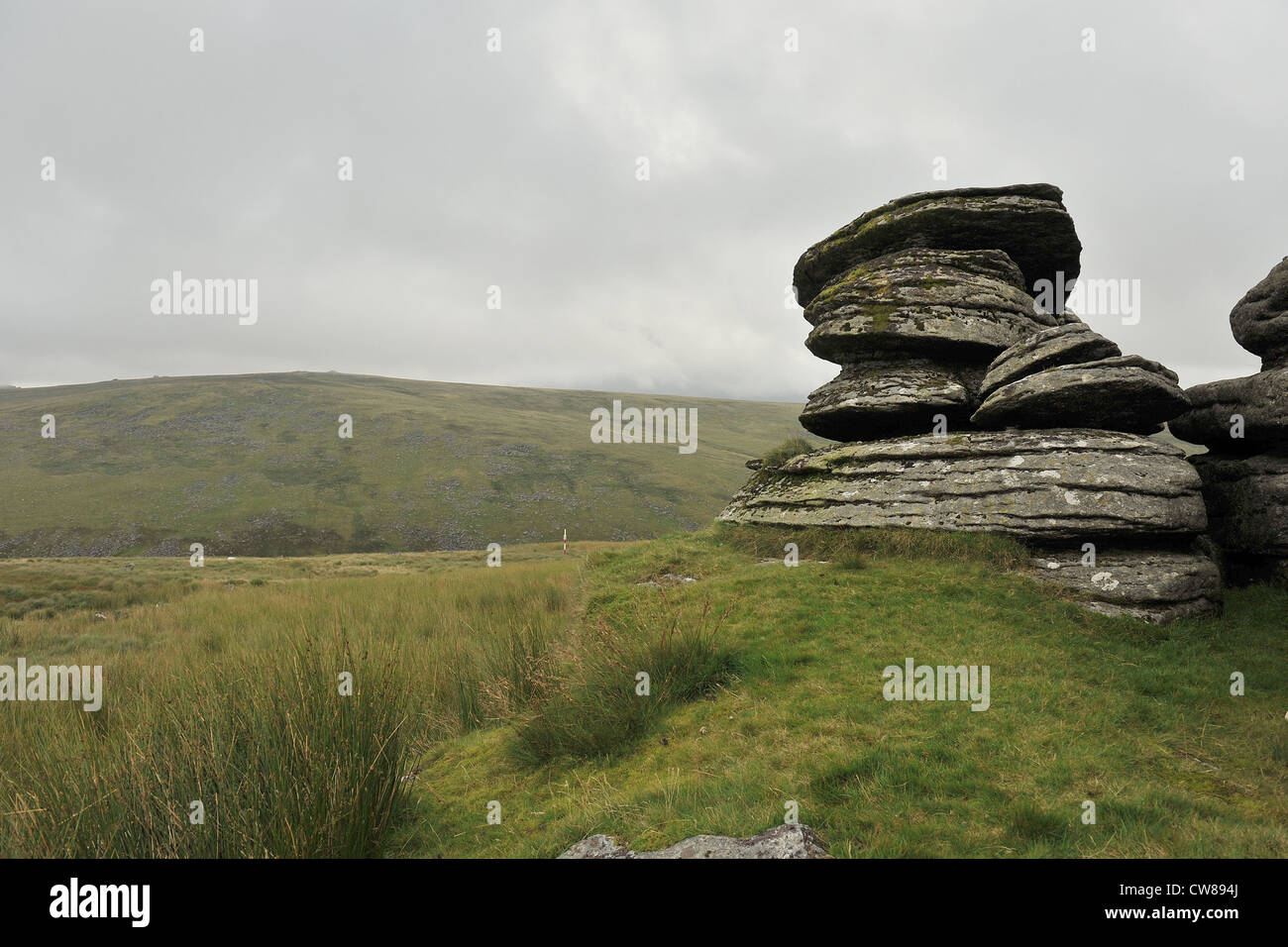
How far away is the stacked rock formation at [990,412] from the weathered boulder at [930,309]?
0.05 m

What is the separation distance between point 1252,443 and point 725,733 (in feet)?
44.6

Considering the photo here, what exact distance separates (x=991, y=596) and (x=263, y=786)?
10.1 meters

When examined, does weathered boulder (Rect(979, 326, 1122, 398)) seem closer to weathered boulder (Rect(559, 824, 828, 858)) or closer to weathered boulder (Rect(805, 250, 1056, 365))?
weathered boulder (Rect(805, 250, 1056, 365))

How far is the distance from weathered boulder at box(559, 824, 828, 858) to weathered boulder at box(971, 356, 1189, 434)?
10957 mm

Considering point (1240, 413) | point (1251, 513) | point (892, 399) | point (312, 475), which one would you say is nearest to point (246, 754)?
point (892, 399)

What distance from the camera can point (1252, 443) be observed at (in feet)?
39.2

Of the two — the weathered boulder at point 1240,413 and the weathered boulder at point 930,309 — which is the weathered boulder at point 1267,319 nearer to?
the weathered boulder at point 1240,413

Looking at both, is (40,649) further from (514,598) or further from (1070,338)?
(1070,338)

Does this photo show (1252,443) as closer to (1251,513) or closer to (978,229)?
(1251,513)

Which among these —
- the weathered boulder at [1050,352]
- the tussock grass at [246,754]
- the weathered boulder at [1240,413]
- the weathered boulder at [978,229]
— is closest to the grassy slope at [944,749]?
the tussock grass at [246,754]

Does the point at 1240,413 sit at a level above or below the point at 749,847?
above

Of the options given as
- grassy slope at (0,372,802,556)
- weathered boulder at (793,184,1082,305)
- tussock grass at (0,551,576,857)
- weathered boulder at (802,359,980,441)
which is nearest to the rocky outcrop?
weathered boulder at (802,359,980,441)

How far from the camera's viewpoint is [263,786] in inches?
183

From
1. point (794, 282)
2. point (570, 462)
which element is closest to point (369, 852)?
point (794, 282)
